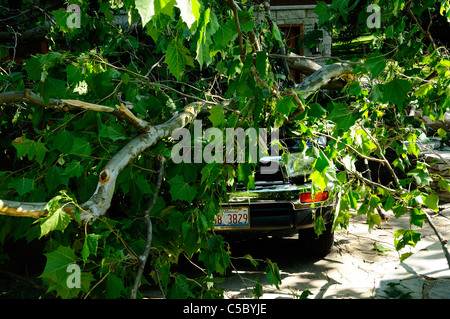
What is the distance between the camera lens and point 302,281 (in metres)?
4.61

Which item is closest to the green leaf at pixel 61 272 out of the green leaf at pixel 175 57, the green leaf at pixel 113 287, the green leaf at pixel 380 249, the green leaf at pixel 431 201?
the green leaf at pixel 113 287

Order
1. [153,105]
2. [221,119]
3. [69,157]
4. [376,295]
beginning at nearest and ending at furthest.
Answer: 1. [221,119]
2. [69,157]
3. [153,105]
4. [376,295]

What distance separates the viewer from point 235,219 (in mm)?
4574

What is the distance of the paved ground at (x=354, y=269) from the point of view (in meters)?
4.29

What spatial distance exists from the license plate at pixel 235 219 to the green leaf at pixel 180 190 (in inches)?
66.1

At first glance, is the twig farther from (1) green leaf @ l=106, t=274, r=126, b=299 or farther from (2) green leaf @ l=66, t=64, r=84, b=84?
(2) green leaf @ l=66, t=64, r=84, b=84

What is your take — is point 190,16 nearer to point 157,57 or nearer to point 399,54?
point 399,54

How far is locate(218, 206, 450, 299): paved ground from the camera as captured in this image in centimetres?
429

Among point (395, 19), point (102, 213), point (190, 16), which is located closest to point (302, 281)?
point (395, 19)

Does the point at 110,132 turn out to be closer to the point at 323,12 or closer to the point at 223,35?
the point at 223,35

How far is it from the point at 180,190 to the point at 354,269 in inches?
106

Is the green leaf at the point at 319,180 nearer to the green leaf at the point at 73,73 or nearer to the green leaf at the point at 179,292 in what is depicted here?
the green leaf at the point at 179,292

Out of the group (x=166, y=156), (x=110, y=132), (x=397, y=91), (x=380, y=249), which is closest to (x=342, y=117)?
(x=397, y=91)

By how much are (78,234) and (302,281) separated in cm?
239
